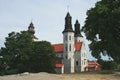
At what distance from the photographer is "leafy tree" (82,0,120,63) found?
43031 millimetres

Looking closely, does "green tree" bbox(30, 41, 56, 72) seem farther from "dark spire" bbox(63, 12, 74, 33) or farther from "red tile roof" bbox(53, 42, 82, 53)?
"red tile roof" bbox(53, 42, 82, 53)

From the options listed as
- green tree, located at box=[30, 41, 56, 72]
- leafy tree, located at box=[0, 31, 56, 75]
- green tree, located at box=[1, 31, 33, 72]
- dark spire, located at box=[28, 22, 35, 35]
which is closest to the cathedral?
dark spire, located at box=[28, 22, 35, 35]

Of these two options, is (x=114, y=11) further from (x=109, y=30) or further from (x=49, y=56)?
(x=49, y=56)

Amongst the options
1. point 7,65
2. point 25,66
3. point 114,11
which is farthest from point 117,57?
point 7,65

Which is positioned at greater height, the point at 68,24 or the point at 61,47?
the point at 68,24

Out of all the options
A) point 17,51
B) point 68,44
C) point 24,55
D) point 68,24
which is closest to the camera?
point 24,55

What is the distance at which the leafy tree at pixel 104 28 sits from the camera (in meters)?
43.0

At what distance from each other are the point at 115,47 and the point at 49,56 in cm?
3613

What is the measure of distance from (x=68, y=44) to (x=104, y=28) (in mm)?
61927

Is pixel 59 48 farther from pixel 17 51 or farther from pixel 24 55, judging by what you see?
pixel 24 55

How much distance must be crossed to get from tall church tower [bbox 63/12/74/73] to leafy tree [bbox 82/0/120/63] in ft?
182

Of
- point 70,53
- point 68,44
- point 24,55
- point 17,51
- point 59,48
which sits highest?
point 68,44

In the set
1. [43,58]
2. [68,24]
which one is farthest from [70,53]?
[43,58]

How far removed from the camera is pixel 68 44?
105125 millimetres
